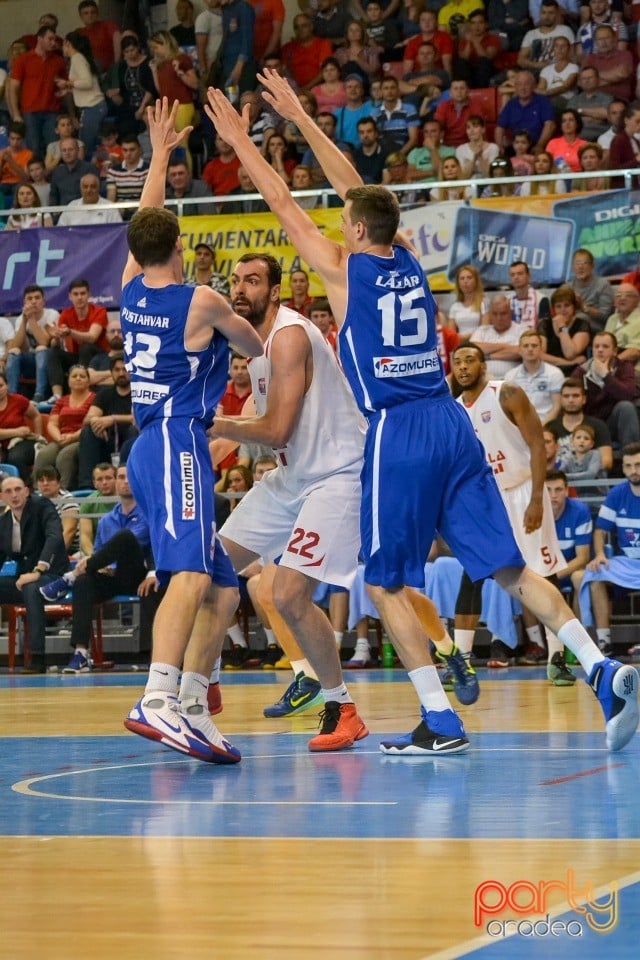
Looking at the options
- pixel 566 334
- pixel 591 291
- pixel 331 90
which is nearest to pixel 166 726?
pixel 566 334

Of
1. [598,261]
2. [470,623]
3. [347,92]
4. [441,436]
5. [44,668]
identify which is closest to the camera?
[441,436]

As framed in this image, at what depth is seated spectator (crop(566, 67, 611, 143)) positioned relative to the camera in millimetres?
17188

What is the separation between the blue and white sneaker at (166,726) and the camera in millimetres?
5832

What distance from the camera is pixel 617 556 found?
12898 mm

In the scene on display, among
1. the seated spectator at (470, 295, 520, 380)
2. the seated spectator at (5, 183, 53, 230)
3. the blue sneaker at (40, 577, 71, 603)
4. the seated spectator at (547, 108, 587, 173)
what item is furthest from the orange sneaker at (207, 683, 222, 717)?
the seated spectator at (5, 183, 53, 230)

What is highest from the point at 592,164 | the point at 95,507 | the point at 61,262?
the point at 592,164

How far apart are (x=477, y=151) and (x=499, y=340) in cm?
294

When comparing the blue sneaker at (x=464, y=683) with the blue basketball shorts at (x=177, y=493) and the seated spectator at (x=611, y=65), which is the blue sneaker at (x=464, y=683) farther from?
the seated spectator at (x=611, y=65)

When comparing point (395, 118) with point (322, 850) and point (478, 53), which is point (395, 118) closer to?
point (478, 53)

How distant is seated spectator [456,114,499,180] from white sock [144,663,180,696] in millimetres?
11797

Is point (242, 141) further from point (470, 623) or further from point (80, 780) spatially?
point (470, 623)

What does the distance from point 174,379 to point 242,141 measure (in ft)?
3.64

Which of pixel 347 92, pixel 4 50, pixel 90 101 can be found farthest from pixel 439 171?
pixel 4 50

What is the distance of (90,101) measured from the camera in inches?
832
